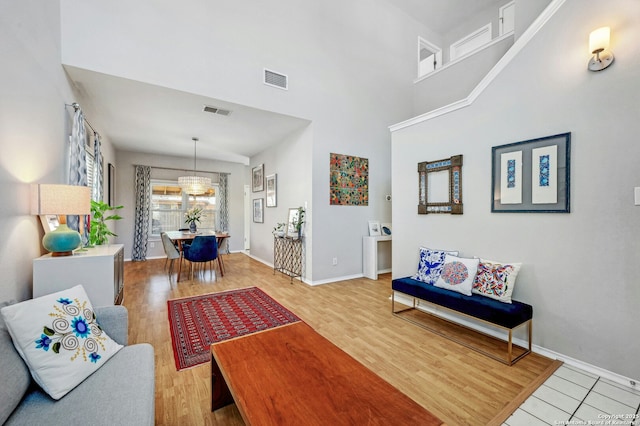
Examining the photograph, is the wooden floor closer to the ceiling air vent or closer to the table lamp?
the table lamp

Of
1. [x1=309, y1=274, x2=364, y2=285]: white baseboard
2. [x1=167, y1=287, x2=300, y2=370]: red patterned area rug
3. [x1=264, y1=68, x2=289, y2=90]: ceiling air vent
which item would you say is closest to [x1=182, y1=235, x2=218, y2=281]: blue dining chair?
[x1=167, y1=287, x2=300, y2=370]: red patterned area rug

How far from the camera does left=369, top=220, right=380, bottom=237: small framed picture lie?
5102 mm

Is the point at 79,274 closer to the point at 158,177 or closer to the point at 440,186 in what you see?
the point at 440,186

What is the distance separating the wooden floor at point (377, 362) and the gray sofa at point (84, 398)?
0.52 metres

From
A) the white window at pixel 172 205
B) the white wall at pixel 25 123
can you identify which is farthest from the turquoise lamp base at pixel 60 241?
the white window at pixel 172 205

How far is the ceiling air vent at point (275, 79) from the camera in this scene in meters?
3.99

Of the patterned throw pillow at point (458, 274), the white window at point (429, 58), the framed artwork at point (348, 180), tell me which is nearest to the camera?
the patterned throw pillow at point (458, 274)

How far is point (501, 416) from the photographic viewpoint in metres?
1.62

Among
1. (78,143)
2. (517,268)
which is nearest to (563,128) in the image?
(517,268)

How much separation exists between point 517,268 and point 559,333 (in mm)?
583

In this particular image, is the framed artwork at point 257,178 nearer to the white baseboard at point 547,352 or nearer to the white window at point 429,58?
the white window at point 429,58

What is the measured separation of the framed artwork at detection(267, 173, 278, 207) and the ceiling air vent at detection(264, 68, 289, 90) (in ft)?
6.65

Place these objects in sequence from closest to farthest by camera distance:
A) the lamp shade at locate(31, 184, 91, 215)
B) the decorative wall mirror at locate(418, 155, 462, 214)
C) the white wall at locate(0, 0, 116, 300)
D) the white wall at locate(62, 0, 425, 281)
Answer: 1. the white wall at locate(0, 0, 116, 300)
2. the lamp shade at locate(31, 184, 91, 215)
3. the decorative wall mirror at locate(418, 155, 462, 214)
4. the white wall at locate(62, 0, 425, 281)

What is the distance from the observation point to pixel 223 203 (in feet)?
25.4
